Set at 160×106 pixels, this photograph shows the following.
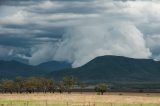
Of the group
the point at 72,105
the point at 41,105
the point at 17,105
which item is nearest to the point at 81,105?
the point at 72,105

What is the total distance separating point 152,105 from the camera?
316 ft

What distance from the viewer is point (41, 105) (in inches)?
3551

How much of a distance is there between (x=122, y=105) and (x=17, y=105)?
23655 mm

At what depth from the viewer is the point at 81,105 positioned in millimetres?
88812

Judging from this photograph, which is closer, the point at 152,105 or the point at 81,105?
the point at 81,105

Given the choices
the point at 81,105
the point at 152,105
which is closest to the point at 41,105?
the point at 81,105

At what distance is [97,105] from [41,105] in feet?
41.0

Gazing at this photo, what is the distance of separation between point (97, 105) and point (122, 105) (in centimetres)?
592

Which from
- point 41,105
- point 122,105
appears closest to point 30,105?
point 41,105

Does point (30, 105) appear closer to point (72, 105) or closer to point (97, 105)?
point (72, 105)

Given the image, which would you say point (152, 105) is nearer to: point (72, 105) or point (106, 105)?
point (106, 105)

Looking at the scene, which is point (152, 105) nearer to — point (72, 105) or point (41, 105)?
point (72, 105)

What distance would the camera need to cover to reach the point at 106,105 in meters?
92.4

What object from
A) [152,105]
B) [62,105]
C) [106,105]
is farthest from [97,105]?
[152,105]
